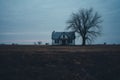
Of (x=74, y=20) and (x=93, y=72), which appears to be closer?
(x=93, y=72)

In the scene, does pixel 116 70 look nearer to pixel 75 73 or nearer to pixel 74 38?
pixel 75 73

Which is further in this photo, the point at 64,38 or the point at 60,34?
the point at 60,34

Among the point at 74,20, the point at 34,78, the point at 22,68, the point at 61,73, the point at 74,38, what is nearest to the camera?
Answer: the point at 34,78

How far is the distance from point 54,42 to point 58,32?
376 centimetres

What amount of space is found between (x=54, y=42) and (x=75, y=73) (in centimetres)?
7223

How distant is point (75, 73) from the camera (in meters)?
12.7

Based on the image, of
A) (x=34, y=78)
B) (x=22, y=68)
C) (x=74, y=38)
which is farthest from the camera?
(x=74, y=38)

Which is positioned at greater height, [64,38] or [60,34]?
[60,34]

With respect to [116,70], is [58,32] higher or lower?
higher

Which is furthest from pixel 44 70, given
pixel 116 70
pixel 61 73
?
pixel 116 70

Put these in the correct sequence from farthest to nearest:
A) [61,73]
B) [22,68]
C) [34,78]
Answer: [22,68] < [61,73] < [34,78]

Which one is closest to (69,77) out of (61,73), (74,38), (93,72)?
(61,73)

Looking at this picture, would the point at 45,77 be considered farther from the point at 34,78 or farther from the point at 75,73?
the point at 75,73

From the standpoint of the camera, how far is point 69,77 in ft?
38.5
